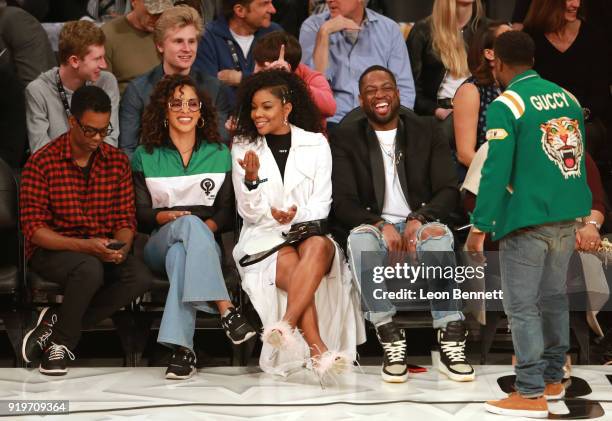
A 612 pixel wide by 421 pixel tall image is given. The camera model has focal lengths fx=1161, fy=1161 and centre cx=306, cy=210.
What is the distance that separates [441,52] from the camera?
730 centimetres

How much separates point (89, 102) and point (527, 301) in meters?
2.49

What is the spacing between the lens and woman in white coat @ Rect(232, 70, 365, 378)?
5.72 meters

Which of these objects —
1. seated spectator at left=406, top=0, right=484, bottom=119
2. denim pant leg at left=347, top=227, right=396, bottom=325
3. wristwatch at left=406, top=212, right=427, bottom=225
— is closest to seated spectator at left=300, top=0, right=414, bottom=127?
seated spectator at left=406, top=0, right=484, bottom=119

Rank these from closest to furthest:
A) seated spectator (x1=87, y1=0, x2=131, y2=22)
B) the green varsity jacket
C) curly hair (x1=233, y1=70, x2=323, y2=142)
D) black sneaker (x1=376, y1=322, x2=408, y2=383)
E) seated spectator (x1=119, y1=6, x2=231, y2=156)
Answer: the green varsity jacket
black sneaker (x1=376, y1=322, x2=408, y2=383)
curly hair (x1=233, y1=70, x2=323, y2=142)
seated spectator (x1=119, y1=6, x2=231, y2=156)
seated spectator (x1=87, y1=0, x2=131, y2=22)

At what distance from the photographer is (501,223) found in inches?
197

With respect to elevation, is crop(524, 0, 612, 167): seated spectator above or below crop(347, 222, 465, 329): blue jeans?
above

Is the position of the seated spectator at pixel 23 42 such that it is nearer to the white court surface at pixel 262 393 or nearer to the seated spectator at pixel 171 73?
the seated spectator at pixel 171 73

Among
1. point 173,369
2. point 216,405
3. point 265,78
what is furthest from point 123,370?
point 265,78

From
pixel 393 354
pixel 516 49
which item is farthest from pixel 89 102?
pixel 516 49

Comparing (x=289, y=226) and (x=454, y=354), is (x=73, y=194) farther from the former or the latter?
(x=454, y=354)

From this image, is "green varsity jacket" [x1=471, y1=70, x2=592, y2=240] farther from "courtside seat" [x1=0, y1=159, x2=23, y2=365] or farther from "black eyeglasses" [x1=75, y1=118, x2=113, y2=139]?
"courtside seat" [x1=0, y1=159, x2=23, y2=365]

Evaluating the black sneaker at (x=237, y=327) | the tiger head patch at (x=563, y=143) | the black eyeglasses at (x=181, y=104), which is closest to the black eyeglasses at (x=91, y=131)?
the black eyeglasses at (x=181, y=104)

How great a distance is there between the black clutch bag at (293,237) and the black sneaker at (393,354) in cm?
59

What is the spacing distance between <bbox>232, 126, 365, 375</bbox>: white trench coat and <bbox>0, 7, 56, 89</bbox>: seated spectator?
5.38 feet
